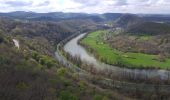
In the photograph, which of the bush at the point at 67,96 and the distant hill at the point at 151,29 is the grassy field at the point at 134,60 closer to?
the bush at the point at 67,96

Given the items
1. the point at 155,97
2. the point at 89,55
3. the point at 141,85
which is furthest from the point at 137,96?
the point at 89,55

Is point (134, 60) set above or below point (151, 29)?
below

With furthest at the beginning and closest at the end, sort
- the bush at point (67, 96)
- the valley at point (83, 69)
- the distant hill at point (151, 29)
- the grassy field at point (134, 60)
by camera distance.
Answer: the distant hill at point (151, 29)
the grassy field at point (134, 60)
the bush at point (67, 96)
the valley at point (83, 69)

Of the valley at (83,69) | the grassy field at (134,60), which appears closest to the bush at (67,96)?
the valley at (83,69)

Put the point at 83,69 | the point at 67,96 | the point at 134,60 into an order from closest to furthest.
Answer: the point at 67,96 → the point at 83,69 → the point at 134,60

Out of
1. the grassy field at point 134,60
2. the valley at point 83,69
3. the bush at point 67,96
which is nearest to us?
the valley at point 83,69

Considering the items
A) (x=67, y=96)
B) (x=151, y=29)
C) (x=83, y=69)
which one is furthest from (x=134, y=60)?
(x=151, y=29)

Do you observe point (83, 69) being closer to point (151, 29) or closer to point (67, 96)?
point (67, 96)

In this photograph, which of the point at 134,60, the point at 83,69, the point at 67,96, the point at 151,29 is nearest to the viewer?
the point at 67,96

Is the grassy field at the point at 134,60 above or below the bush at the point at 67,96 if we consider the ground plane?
below

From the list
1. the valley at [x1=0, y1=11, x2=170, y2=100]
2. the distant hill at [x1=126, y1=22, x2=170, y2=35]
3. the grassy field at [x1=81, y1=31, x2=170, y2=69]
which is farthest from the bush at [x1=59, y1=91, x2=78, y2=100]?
the distant hill at [x1=126, y1=22, x2=170, y2=35]

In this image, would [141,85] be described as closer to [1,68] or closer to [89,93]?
[89,93]
